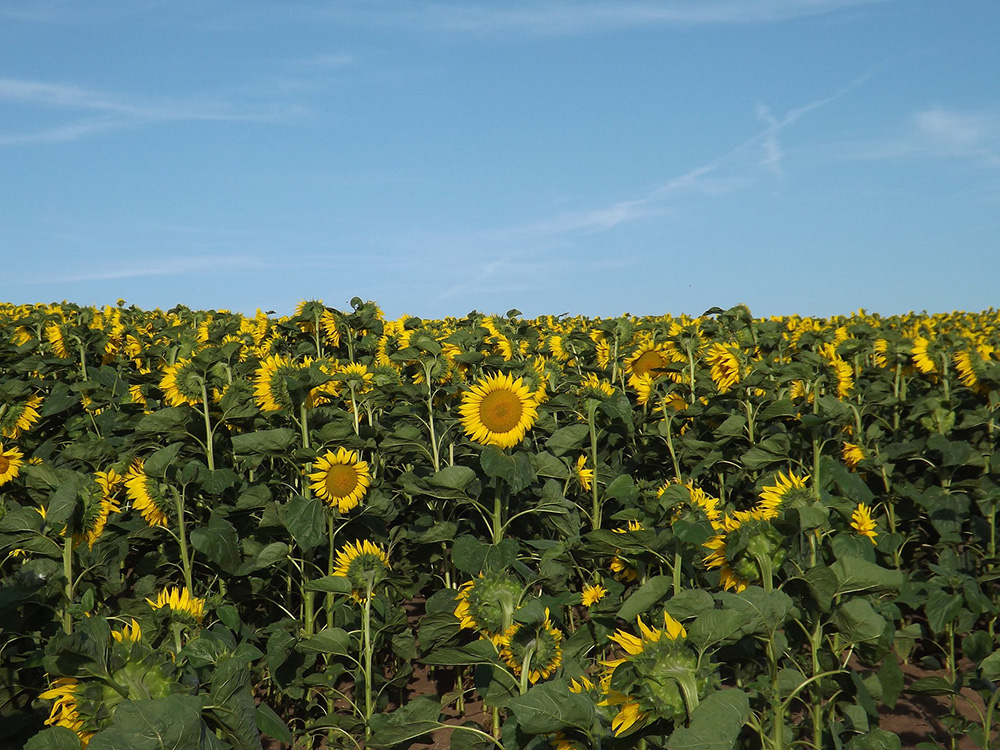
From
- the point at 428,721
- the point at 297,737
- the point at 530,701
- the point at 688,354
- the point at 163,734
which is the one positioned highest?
the point at 688,354

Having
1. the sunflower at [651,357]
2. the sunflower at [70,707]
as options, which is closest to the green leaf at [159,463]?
the sunflower at [70,707]

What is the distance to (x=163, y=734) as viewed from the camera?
1.49 metres

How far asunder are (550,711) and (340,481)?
7.67 ft

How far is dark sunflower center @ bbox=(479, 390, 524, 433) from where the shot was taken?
4207 mm

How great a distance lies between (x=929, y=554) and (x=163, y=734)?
5604 mm

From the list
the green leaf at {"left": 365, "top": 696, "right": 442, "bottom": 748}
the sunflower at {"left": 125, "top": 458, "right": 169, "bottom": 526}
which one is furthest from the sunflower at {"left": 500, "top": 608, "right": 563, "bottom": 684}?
the sunflower at {"left": 125, "top": 458, "right": 169, "bottom": 526}

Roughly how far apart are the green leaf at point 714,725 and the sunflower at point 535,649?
127 centimetres

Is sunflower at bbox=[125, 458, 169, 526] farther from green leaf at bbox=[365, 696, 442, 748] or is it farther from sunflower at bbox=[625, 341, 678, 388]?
sunflower at bbox=[625, 341, 678, 388]

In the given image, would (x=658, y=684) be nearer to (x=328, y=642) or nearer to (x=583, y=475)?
(x=328, y=642)

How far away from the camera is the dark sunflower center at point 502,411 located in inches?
166

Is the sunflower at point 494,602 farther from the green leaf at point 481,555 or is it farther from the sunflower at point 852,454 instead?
the sunflower at point 852,454

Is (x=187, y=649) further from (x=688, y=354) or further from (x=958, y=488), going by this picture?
(x=958, y=488)

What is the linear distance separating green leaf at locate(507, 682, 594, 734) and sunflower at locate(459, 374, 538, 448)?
2.42 m

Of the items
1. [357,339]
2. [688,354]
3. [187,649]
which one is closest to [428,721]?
[187,649]
